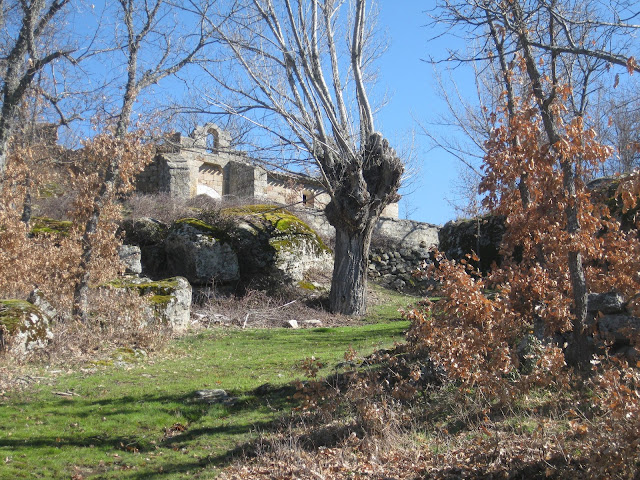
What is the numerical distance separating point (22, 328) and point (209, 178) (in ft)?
60.8

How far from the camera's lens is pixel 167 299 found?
11.7 meters

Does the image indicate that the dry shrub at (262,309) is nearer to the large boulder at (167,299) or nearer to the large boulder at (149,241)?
the large boulder at (167,299)

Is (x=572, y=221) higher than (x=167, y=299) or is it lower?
higher

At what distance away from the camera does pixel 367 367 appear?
7336 millimetres

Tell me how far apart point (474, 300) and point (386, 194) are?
9.17 meters

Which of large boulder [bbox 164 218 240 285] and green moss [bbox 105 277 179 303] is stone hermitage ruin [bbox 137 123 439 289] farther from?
green moss [bbox 105 277 179 303]

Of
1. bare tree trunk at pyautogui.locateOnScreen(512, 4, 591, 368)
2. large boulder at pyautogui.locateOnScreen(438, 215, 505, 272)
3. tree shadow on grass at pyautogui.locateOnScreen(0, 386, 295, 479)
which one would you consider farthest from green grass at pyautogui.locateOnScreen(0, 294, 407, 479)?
large boulder at pyautogui.locateOnScreen(438, 215, 505, 272)

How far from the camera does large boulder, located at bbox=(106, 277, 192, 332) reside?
1139 cm

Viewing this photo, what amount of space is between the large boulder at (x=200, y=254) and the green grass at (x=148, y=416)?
5.41 m

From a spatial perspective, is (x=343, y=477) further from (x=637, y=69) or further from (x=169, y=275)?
(x=169, y=275)

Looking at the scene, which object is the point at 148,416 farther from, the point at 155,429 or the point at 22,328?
the point at 22,328

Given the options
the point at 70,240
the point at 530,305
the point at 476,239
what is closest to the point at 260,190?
the point at 476,239

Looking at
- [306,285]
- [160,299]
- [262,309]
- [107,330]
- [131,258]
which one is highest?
[131,258]

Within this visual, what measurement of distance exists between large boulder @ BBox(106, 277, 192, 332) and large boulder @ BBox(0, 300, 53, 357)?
2025mm
